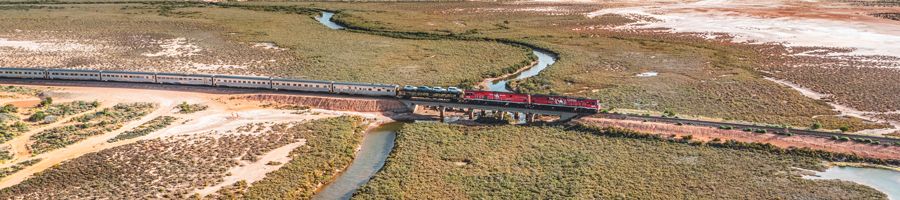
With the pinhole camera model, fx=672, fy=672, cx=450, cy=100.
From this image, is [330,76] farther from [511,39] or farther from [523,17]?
[523,17]

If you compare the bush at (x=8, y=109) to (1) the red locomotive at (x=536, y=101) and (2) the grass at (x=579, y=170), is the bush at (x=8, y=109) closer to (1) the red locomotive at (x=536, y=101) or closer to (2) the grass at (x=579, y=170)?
(2) the grass at (x=579, y=170)

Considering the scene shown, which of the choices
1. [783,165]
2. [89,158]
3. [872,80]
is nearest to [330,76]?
[89,158]

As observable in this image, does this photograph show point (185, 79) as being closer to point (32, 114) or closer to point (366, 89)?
point (32, 114)

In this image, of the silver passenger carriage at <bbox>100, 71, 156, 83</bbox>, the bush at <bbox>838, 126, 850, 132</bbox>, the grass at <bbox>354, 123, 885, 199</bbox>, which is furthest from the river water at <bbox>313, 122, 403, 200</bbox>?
the bush at <bbox>838, 126, 850, 132</bbox>

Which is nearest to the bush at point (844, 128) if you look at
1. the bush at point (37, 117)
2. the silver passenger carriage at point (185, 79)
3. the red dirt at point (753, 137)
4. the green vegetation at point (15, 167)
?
the red dirt at point (753, 137)

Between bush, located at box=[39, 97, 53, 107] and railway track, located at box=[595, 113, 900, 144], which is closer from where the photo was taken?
railway track, located at box=[595, 113, 900, 144]

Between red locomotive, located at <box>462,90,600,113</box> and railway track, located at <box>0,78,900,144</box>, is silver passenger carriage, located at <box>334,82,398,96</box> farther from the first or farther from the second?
red locomotive, located at <box>462,90,600,113</box>
